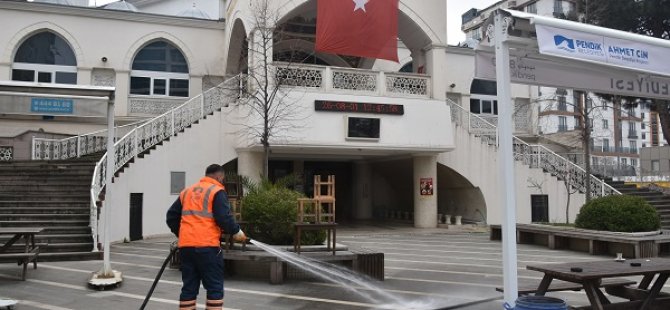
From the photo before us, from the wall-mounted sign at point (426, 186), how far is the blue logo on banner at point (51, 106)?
14281 millimetres

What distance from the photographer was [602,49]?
6.23 m

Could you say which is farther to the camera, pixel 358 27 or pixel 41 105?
pixel 358 27

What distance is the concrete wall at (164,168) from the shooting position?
17.5 m

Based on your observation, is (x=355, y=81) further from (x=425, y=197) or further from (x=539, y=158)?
(x=539, y=158)

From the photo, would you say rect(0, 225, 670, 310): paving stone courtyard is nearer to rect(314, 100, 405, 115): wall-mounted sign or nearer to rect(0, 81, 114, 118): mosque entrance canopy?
rect(0, 81, 114, 118): mosque entrance canopy

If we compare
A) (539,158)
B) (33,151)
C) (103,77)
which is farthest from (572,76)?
(103,77)

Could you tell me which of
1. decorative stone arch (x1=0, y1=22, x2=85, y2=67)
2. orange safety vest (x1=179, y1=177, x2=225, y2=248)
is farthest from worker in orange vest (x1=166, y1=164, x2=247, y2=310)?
decorative stone arch (x1=0, y1=22, x2=85, y2=67)

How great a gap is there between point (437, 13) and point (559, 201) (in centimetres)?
873

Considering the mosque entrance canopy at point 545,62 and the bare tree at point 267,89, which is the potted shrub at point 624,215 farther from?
the bare tree at point 267,89

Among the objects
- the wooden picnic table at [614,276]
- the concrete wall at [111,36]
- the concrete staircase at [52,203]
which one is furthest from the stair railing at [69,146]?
the wooden picnic table at [614,276]

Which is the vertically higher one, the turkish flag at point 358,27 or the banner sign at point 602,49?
the turkish flag at point 358,27

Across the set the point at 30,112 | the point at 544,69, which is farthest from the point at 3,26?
the point at 544,69

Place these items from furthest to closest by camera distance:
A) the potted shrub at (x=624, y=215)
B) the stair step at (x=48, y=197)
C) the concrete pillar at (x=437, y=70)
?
the concrete pillar at (x=437, y=70)
the stair step at (x=48, y=197)
the potted shrub at (x=624, y=215)

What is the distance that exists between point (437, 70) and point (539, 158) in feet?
18.6
